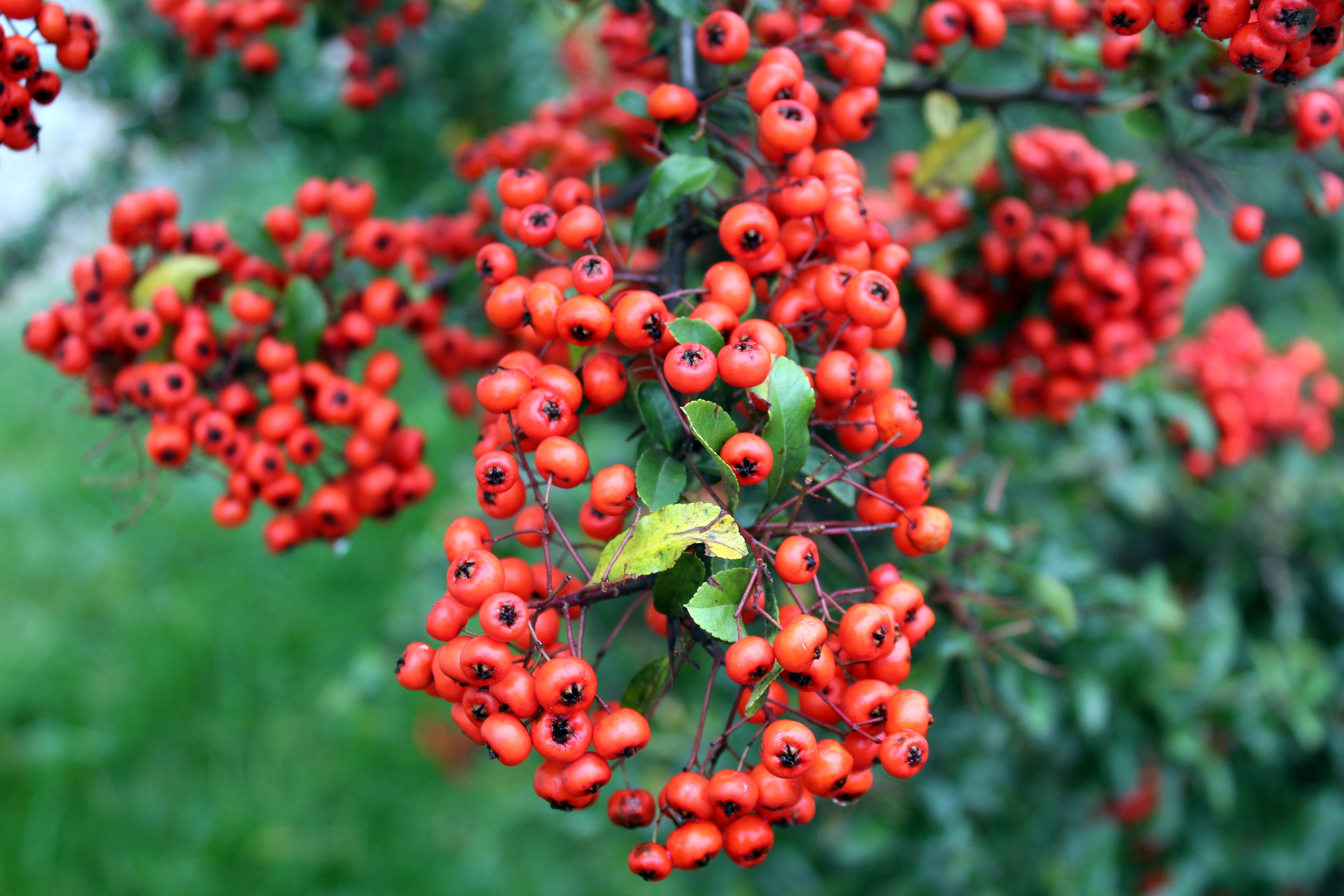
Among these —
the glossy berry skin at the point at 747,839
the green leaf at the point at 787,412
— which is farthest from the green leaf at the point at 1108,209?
the glossy berry skin at the point at 747,839

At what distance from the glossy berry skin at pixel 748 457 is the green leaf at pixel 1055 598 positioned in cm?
115

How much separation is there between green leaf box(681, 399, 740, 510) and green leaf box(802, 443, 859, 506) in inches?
7.7

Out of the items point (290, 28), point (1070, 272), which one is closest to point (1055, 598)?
point (1070, 272)

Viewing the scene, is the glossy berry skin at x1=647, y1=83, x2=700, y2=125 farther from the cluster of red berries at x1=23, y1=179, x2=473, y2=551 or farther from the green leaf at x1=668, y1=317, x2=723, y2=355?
the cluster of red berries at x1=23, y1=179, x2=473, y2=551

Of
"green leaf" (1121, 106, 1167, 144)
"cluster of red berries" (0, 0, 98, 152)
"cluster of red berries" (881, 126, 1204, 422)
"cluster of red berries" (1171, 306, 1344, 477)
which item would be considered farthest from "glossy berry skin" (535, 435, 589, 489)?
"cluster of red berries" (1171, 306, 1344, 477)

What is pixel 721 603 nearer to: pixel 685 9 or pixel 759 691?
pixel 759 691

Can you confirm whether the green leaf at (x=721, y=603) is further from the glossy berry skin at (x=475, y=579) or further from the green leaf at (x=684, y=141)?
the green leaf at (x=684, y=141)

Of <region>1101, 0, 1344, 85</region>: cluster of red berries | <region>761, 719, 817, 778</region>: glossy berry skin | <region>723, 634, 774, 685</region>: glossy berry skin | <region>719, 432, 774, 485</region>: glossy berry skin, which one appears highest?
<region>1101, 0, 1344, 85</region>: cluster of red berries

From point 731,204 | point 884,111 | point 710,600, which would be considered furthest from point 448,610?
point 884,111

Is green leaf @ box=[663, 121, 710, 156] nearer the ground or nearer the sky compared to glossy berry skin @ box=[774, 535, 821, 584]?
nearer the sky

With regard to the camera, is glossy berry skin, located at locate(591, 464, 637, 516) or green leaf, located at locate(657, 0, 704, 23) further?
green leaf, located at locate(657, 0, 704, 23)

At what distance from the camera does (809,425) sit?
59.5 inches

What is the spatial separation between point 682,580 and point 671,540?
0.08m

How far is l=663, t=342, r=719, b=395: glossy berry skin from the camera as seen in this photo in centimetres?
134
